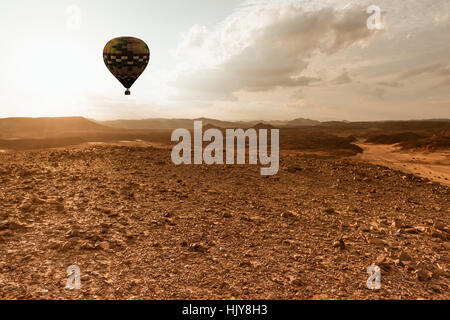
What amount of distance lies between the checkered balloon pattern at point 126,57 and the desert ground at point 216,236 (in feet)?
32.1

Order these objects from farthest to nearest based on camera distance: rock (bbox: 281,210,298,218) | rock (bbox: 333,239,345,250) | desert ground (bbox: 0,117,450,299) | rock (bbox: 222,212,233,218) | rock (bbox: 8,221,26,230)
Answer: rock (bbox: 281,210,298,218) < rock (bbox: 222,212,233,218) < rock (bbox: 8,221,26,230) < rock (bbox: 333,239,345,250) < desert ground (bbox: 0,117,450,299)

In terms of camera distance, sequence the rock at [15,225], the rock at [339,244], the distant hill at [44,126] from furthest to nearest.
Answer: the distant hill at [44,126] → the rock at [15,225] → the rock at [339,244]

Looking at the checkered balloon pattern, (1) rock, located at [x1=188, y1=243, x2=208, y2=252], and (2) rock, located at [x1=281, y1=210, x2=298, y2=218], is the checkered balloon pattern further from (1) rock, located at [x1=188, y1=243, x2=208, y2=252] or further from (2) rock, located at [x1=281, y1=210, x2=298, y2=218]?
(1) rock, located at [x1=188, y1=243, x2=208, y2=252]

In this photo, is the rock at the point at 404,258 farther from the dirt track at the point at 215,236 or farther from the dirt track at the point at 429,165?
the dirt track at the point at 429,165

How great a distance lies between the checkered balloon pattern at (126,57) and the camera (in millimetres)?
19594

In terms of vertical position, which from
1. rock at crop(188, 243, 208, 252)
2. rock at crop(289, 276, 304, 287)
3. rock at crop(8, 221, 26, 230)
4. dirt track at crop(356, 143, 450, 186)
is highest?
dirt track at crop(356, 143, 450, 186)

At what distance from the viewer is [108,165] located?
15.5 m

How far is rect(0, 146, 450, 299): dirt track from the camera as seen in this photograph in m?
4.99

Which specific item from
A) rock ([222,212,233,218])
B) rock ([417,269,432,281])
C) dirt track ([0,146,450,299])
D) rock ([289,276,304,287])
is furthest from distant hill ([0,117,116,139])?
rock ([417,269,432,281])

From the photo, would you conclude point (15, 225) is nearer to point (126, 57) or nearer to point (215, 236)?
point (215, 236)

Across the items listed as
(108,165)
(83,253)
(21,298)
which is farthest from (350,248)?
(108,165)

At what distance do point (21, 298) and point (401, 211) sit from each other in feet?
38.2

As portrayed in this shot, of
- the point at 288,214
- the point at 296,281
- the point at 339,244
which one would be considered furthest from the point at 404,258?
the point at 288,214

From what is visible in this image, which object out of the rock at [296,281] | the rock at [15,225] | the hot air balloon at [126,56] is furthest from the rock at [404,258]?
the hot air balloon at [126,56]
